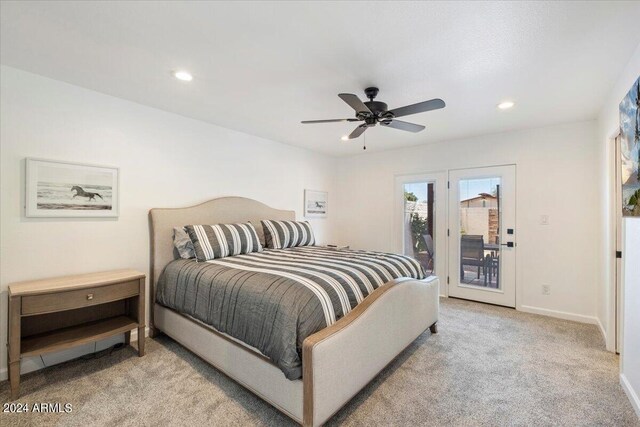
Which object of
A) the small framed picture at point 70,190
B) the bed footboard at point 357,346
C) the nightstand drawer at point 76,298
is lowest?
the bed footboard at point 357,346

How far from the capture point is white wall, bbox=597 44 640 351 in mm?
2502

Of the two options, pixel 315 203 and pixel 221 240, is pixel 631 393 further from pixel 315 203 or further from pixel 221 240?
pixel 315 203

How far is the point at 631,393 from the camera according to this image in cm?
192

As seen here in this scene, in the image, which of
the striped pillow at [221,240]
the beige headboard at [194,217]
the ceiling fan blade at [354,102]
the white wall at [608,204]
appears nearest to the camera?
the ceiling fan blade at [354,102]

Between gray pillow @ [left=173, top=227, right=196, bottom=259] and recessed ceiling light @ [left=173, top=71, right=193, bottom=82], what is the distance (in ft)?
4.87

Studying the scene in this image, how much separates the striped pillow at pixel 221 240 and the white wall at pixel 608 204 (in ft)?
11.8

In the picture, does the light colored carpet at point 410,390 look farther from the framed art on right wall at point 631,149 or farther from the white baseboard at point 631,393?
the framed art on right wall at point 631,149

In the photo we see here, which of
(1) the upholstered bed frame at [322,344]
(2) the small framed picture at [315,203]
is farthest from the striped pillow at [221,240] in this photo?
(2) the small framed picture at [315,203]

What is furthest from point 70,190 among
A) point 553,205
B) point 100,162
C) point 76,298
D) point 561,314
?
point 561,314

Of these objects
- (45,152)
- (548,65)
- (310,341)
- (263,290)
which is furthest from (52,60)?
(548,65)

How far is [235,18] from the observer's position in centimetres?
166

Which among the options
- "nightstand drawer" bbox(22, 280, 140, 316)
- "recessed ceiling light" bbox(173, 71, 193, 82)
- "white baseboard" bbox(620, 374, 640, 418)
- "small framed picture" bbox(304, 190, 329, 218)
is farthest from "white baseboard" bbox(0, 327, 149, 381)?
"white baseboard" bbox(620, 374, 640, 418)

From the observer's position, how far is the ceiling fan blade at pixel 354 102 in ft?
6.82

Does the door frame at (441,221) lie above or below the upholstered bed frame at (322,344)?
above
